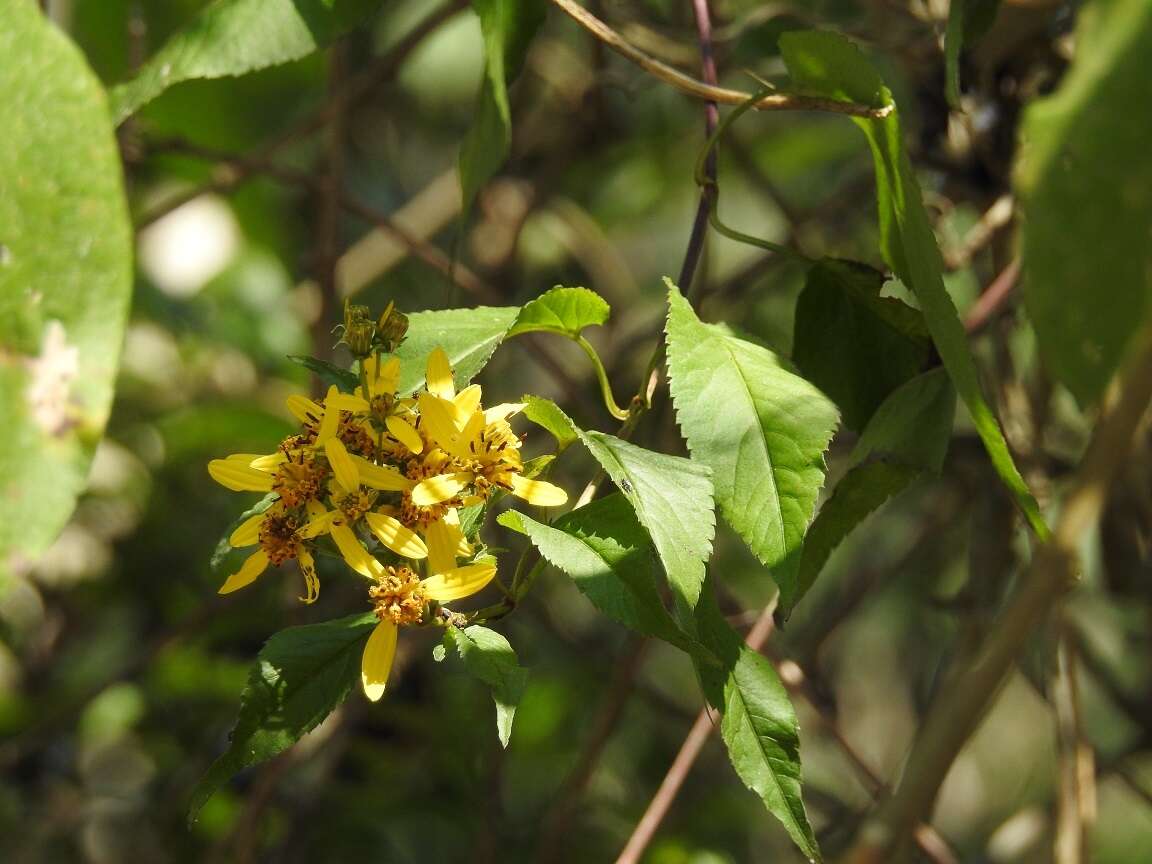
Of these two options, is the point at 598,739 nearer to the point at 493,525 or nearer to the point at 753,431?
the point at 493,525

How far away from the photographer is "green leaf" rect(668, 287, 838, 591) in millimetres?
617

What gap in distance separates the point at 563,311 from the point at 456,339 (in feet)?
0.20

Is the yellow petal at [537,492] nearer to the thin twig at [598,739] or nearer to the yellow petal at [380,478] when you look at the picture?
the yellow petal at [380,478]

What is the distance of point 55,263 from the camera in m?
0.60

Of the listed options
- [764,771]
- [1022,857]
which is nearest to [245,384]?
[1022,857]

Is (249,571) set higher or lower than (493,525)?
higher

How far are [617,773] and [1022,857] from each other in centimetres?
62

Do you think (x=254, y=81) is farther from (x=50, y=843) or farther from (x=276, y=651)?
(x=276, y=651)

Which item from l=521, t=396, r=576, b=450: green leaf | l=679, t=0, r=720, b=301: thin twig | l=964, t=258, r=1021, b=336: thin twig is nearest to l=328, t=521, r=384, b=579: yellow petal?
l=521, t=396, r=576, b=450: green leaf

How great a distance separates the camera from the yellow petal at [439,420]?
65cm

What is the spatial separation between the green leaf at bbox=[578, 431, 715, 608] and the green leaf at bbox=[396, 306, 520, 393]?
10 cm

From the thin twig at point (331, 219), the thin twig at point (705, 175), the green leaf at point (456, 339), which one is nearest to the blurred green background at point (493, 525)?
the thin twig at point (331, 219)

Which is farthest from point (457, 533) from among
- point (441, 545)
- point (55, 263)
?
point (55, 263)

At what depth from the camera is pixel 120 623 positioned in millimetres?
1659
